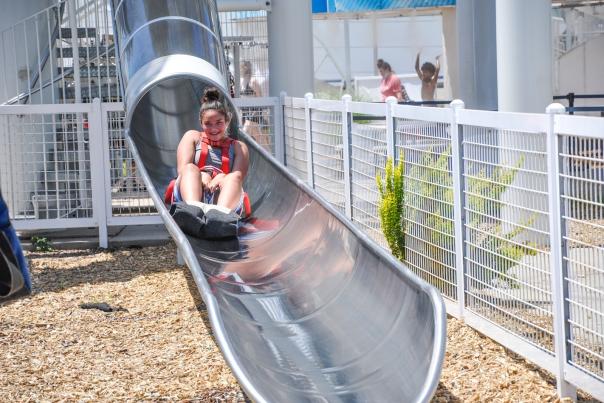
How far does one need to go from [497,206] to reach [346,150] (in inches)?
120

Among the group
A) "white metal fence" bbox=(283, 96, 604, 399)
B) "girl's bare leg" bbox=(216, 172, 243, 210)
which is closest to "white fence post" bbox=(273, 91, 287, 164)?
"white metal fence" bbox=(283, 96, 604, 399)

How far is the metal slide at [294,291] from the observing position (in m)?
5.30

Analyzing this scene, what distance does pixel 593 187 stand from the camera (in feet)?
16.5

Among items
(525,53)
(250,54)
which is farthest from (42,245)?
(525,53)

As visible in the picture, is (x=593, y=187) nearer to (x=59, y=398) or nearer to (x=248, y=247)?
(x=59, y=398)

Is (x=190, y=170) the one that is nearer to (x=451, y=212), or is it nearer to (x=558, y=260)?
(x=451, y=212)

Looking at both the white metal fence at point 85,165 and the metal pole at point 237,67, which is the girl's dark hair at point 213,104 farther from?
the metal pole at point 237,67

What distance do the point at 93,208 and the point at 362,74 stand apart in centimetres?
2492

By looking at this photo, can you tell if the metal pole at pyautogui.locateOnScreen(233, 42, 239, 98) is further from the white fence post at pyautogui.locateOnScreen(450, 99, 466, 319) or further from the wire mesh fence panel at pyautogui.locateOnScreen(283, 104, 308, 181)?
the white fence post at pyautogui.locateOnScreen(450, 99, 466, 319)

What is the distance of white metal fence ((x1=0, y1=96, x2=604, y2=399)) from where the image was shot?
5.21 metres

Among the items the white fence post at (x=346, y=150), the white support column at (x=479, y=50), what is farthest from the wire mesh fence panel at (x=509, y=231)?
the white support column at (x=479, y=50)

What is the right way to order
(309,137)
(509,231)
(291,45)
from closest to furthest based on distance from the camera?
1. (509,231)
2. (309,137)
3. (291,45)

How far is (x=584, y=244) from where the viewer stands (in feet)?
17.0

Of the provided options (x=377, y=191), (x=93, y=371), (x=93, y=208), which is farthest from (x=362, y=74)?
(x=93, y=371)
